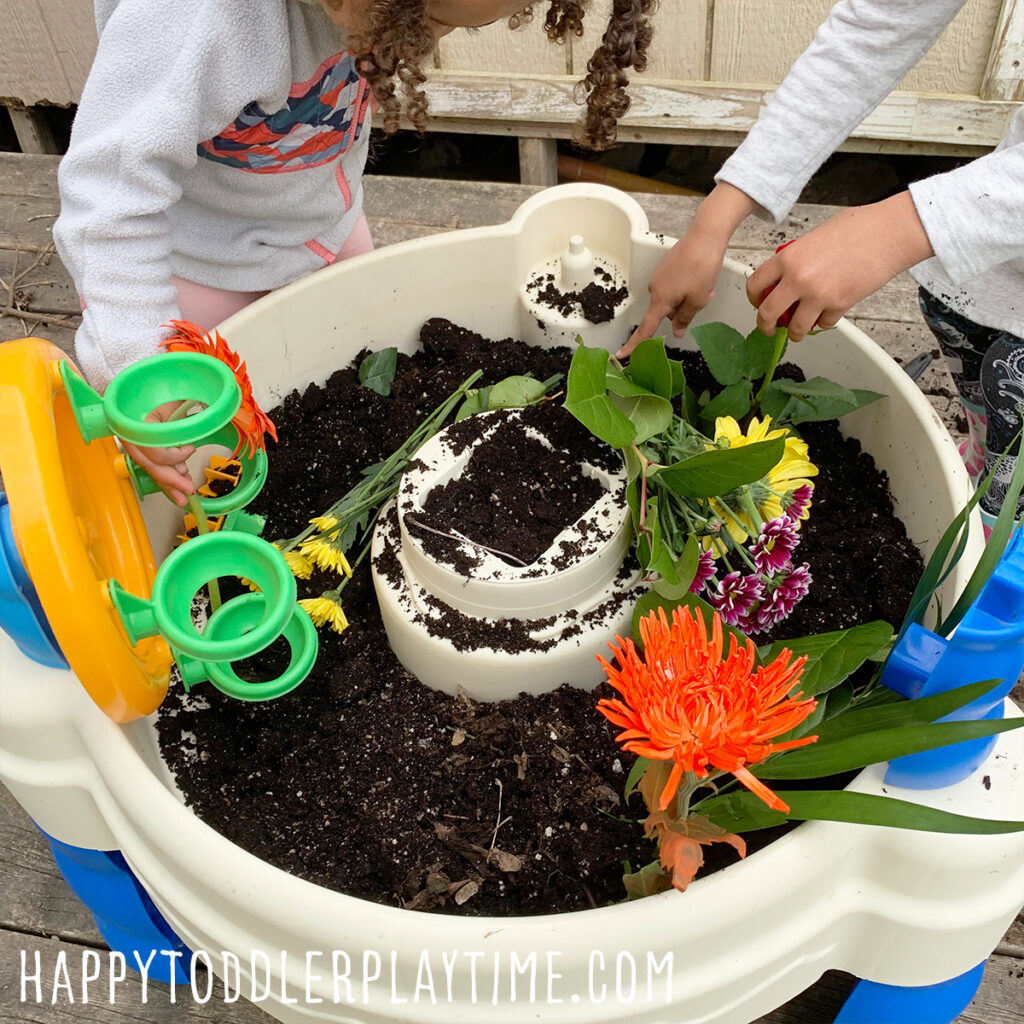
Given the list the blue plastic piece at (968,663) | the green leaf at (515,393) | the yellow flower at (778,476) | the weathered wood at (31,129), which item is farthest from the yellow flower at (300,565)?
the weathered wood at (31,129)

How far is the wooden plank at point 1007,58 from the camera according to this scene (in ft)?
4.30

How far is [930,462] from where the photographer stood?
79cm

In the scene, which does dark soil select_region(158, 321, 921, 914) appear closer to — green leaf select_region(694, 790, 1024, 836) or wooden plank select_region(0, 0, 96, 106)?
green leaf select_region(694, 790, 1024, 836)

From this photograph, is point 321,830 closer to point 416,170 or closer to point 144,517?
point 144,517

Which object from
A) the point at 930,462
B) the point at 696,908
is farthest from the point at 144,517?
the point at 930,462

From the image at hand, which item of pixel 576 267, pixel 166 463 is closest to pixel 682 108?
pixel 576 267

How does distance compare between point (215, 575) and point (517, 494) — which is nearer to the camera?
point (215, 575)

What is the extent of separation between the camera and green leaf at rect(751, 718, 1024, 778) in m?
0.49

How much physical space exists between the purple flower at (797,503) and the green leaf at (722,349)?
15cm

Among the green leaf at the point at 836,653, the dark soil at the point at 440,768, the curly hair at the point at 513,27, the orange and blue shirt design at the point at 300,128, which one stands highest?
the curly hair at the point at 513,27

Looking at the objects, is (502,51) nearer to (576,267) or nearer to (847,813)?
(576,267)

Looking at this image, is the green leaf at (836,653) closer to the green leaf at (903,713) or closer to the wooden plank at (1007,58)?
the green leaf at (903,713)

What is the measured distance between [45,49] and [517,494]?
1323mm

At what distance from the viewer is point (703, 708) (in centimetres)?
46
